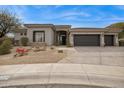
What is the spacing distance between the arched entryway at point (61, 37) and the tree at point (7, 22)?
24.8ft

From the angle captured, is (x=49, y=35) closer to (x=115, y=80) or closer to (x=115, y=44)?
(x=115, y=44)

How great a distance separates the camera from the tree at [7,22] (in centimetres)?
2803

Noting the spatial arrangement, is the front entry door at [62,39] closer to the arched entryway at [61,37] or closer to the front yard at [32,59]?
the arched entryway at [61,37]

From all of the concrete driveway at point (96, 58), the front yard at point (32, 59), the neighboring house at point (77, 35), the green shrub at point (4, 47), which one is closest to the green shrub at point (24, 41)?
the neighboring house at point (77, 35)

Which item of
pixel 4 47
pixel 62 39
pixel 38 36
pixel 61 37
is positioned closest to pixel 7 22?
pixel 38 36

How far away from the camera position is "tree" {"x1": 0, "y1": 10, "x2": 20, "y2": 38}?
92.0ft

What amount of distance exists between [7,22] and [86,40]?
13806 millimetres

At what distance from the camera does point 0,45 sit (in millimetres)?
19250

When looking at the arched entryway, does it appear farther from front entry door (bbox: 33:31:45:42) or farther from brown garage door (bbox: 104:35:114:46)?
brown garage door (bbox: 104:35:114:46)

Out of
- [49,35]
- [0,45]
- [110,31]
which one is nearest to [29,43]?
[49,35]

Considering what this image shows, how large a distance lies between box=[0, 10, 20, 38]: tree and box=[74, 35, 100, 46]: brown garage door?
1114 cm
